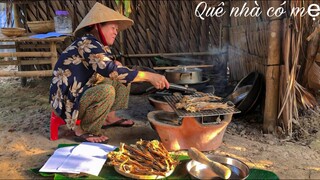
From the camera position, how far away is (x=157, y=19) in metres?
5.94

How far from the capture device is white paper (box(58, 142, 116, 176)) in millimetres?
2332

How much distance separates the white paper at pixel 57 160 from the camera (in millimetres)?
2352

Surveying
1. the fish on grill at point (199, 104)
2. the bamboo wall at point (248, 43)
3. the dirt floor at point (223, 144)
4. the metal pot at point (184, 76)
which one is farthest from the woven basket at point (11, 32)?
the bamboo wall at point (248, 43)

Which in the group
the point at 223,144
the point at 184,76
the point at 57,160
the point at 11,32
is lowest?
the point at 223,144

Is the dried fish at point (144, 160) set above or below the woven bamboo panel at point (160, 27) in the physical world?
below

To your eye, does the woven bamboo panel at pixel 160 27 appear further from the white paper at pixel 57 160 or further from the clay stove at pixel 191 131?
the white paper at pixel 57 160

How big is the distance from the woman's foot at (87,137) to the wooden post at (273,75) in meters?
1.64

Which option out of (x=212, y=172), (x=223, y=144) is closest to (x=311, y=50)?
(x=223, y=144)

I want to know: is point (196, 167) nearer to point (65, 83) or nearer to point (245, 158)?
point (245, 158)

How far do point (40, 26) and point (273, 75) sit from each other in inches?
139

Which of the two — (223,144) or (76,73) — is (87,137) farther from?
(223,144)

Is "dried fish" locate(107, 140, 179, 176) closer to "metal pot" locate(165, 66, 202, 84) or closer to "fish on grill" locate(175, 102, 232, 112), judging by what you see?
"fish on grill" locate(175, 102, 232, 112)

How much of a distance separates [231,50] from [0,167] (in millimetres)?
3840

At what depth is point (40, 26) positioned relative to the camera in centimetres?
493
